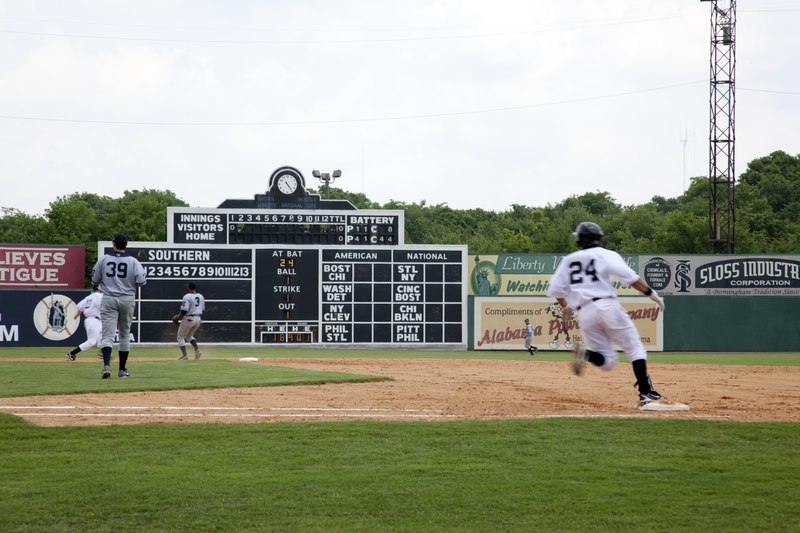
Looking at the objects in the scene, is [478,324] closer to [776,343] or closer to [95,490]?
[776,343]

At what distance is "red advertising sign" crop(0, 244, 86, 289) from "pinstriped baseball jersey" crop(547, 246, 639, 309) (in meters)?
28.0

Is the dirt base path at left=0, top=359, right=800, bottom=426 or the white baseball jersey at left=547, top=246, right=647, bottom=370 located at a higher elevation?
the white baseball jersey at left=547, top=246, right=647, bottom=370

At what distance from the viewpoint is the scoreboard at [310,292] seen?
27.7 m

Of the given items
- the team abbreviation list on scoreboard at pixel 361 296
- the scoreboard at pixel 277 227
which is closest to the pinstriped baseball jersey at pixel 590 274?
the team abbreviation list on scoreboard at pixel 361 296

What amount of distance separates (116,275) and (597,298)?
6893 mm

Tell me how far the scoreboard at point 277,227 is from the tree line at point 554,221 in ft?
51.7

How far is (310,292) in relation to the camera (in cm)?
2816

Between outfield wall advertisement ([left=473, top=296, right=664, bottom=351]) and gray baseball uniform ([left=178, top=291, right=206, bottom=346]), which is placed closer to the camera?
gray baseball uniform ([left=178, top=291, right=206, bottom=346])

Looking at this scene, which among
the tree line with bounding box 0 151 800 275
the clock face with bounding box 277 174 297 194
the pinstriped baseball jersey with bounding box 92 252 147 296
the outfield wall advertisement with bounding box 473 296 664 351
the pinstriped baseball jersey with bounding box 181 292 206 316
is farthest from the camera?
the tree line with bounding box 0 151 800 275

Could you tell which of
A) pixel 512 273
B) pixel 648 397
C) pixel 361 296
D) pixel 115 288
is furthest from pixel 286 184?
pixel 648 397

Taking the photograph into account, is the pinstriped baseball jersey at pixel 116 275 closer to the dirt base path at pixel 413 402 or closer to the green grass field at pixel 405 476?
the dirt base path at pixel 413 402

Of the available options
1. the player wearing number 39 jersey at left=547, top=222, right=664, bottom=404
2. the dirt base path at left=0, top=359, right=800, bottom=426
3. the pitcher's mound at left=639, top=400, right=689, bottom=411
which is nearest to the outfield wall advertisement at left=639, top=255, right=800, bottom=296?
the dirt base path at left=0, top=359, right=800, bottom=426

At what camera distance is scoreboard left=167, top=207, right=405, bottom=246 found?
92.7 feet

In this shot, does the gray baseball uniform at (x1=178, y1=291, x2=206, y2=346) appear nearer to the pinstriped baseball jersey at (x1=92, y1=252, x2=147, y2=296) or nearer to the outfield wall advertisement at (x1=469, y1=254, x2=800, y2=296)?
the pinstriped baseball jersey at (x1=92, y1=252, x2=147, y2=296)
